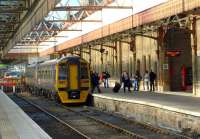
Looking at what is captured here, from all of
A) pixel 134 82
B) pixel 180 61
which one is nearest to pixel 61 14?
pixel 134 82

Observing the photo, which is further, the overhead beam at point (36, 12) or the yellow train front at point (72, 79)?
the yellow train front at point (72, 79)

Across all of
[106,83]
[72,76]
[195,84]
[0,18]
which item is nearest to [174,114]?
[195,84]

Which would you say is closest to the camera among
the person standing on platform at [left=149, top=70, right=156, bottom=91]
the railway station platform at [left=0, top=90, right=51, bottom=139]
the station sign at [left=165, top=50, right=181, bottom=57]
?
the railway station platform at [left=0, top=90, right=51, bottom=139]

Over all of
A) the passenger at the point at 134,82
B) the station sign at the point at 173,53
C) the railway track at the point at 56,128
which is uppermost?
the station sign at the point at 173,53

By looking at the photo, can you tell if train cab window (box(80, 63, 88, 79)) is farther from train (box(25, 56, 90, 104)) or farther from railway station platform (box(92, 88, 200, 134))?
railway station platform (box(92, 88, 200, 134))

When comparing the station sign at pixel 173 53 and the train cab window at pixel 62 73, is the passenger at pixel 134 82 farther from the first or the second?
the train cab window at pixel 62 73

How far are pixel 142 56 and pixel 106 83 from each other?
802 centimetres

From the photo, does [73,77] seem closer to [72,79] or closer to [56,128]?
[72,79]

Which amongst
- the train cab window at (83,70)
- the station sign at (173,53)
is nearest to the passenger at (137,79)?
the station sign at (173,53)

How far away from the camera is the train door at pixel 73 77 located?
35000 mm

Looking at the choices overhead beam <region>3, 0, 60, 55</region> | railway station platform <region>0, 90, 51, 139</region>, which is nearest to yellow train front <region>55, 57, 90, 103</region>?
overhead beam <region>3, 0, 60, 55</region>

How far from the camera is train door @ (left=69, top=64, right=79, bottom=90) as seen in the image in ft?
115

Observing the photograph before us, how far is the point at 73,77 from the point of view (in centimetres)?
3506

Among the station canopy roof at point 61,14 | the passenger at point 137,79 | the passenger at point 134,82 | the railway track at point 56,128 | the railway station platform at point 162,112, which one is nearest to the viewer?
the railway station platform at point 162,112
